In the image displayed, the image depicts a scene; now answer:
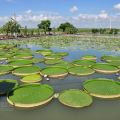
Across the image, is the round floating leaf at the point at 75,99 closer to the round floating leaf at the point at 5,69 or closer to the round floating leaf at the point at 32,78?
the round floating leaf at the point at 32,78

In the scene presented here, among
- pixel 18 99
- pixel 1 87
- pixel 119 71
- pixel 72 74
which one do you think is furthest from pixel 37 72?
pixel 119 71

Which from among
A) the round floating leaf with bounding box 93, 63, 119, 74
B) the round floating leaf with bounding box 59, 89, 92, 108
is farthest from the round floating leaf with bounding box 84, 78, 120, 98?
the round floating leaf with bounding box 93, 63, 119, 74

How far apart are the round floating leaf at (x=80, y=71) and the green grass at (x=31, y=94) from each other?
3341 millimetres

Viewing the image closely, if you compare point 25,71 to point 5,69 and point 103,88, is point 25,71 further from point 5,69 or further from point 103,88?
point 103,88

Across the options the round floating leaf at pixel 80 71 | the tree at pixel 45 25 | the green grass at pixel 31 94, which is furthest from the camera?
the tree at pixel 45 25

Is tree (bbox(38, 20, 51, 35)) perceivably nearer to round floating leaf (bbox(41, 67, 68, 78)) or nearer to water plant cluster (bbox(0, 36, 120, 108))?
water plant cluster (bbox(0, 36, 120, 108))

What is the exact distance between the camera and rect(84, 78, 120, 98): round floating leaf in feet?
31.2

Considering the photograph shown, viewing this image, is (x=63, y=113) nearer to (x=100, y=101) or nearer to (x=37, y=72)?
(x=100, y=101)

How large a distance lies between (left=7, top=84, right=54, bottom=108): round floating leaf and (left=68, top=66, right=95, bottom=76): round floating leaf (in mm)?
3341

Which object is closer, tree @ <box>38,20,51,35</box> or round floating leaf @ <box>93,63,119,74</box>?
round floating leaf @ <box>93,63,119,74</box>

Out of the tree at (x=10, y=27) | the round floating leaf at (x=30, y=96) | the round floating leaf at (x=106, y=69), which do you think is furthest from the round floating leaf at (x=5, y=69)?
the tree at (x=10, y=27)

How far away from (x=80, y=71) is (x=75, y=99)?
15.3ft

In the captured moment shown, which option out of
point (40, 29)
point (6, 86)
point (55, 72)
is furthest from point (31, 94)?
point (40, 29)

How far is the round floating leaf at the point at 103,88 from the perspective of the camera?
9.52 metres
